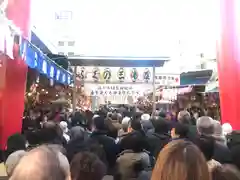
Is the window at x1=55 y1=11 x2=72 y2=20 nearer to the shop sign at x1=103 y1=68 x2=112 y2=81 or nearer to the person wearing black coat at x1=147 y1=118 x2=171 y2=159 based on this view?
the shop sign at x1=103 y1=68 x2=112 y2=81

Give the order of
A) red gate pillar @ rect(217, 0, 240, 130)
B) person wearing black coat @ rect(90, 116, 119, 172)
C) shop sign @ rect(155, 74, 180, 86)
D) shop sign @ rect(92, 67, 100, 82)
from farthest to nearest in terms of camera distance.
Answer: shop sign @ rect(155, 74, 180, 86) < shop sign @ rect(92, 67, 100, 82) < red gate pillar @ rect(217, 0, 240, 130) < person wearing black coat @ rect(90, 116, 119, 172)

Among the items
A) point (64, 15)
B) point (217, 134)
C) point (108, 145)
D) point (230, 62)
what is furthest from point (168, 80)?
point (217, 134)

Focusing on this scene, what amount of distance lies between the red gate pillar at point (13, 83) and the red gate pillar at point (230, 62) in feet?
16.9

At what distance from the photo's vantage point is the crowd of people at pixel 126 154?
2266 mm

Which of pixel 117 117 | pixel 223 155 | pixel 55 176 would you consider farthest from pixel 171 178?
pixel 117 117

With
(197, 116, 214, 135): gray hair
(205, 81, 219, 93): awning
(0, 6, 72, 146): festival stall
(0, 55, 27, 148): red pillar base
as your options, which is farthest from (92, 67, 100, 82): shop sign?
(197, 116, 214, 135): gray hair

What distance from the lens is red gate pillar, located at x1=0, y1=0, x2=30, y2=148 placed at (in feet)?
27.6

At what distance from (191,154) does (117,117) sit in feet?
26.4

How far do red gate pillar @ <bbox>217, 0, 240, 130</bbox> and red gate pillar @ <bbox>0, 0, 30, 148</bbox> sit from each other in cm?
516

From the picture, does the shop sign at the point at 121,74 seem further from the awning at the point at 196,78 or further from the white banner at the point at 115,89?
the awning at the point at 196,78

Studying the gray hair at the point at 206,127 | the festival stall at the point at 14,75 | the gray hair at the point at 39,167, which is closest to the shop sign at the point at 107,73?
the festival stall at the point at 14,75

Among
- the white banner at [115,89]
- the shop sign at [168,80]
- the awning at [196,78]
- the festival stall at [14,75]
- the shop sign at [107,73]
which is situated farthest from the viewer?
the shop sign at [168,80]

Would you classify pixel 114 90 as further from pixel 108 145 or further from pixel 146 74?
pixel 108 145

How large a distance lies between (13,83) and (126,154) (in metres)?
4.75
